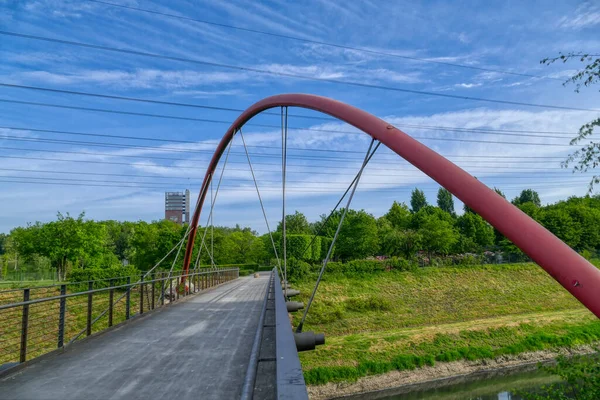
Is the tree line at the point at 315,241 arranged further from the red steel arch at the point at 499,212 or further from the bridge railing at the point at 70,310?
the red steel arch at the point at 499,212

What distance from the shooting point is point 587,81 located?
8805 mm

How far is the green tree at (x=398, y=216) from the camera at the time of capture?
58597mm

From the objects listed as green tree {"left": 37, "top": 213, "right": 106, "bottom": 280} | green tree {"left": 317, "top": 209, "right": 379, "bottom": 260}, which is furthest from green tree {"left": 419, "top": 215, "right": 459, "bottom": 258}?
green tree {"left": 37, "top": 213, "right": 106, "bottom": 280}

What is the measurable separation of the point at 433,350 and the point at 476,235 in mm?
40608

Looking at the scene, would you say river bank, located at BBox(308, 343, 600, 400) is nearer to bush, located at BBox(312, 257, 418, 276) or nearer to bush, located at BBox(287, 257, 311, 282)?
bush, located at BBox(312, 257, 418, 276)

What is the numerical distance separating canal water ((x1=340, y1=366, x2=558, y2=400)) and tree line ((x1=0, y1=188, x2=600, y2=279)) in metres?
16.3

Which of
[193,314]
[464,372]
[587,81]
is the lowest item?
[464,372]

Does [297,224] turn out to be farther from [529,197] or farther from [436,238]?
[529,197]

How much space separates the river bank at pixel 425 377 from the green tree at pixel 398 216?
35.4m

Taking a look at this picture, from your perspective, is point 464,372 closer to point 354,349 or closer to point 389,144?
point 354,349

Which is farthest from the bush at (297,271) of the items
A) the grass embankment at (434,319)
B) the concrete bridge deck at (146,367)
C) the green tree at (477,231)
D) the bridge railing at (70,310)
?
the green tree at (477,231)

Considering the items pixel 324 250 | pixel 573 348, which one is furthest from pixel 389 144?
pixel 324 250

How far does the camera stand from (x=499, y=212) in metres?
3.73

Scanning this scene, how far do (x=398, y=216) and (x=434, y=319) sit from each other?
33.0 metres
